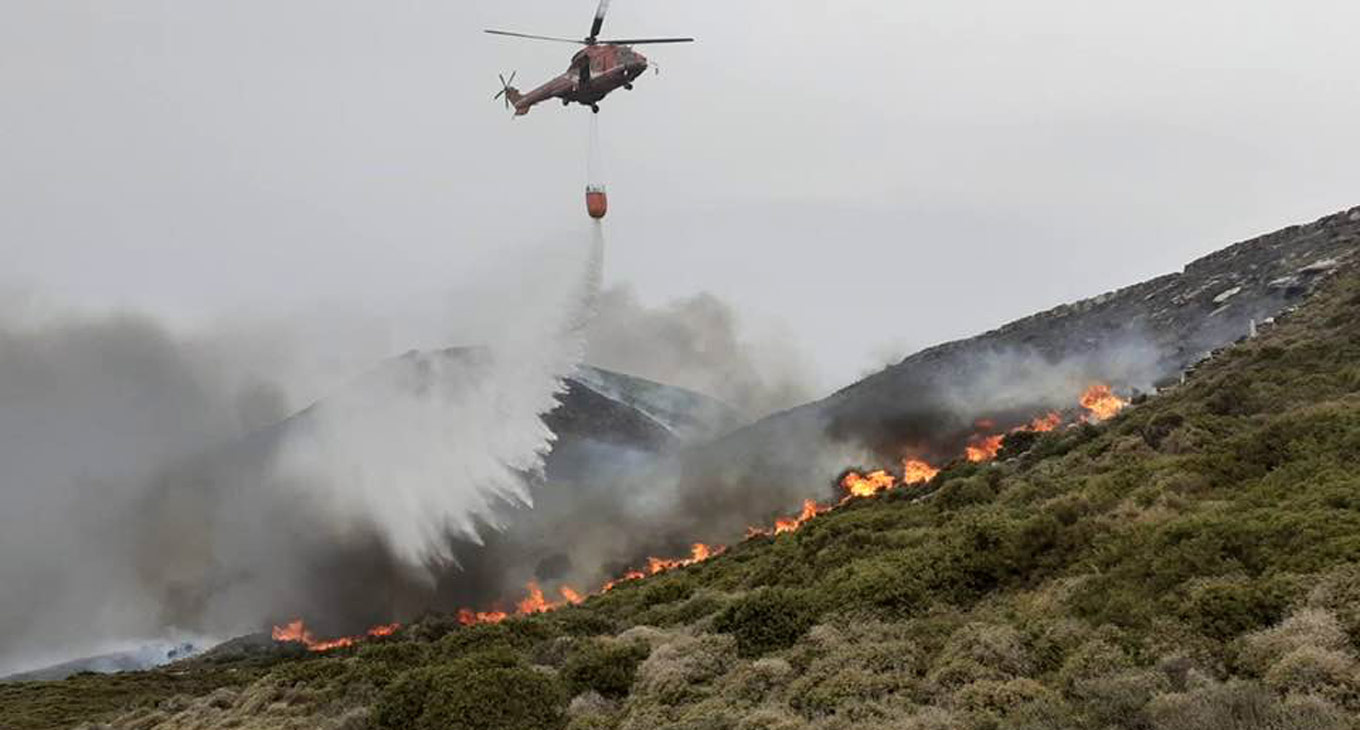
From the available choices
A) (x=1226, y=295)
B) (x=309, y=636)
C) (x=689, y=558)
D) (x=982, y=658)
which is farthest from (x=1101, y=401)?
(x=309, y=636)

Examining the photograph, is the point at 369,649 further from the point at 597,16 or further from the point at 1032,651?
the point at 597,16

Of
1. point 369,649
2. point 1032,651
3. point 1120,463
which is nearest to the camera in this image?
point 1032,651

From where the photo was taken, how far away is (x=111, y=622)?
16038 centimetres

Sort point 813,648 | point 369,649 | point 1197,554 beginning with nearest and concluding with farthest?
point 1197,554
point 813,648
point 369,649

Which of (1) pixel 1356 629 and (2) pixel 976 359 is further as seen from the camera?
(2) pixel 976 359

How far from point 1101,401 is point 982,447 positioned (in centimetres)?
959

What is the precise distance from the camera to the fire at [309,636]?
257ft

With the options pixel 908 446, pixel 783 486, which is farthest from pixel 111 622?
pixel 908 446

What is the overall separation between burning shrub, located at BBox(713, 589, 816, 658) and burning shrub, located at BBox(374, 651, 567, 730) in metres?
4.59

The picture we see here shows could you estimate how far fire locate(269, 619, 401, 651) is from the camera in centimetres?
7844

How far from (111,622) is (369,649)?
173 m

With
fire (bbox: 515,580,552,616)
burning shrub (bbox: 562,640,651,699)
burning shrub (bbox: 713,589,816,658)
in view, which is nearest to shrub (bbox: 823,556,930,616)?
burning shrub (bbox: 713,589,816,658)

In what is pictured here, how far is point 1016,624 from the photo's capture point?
53.7ft

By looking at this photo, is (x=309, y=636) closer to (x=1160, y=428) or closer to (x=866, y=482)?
(x=866, y=482)
